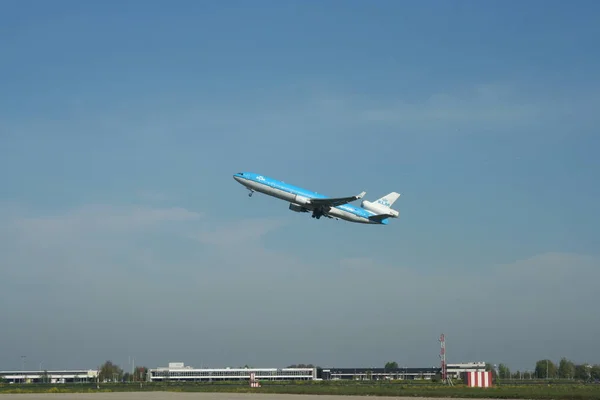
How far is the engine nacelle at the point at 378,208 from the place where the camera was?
121562 millimetres

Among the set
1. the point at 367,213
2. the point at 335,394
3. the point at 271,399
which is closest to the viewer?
the point at 271,399

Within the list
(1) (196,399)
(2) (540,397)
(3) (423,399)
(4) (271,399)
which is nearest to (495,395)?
(2) (540,397)

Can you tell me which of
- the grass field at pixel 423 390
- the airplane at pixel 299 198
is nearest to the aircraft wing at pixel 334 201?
the airplane at pixel 299 198

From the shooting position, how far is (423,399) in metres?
72.4

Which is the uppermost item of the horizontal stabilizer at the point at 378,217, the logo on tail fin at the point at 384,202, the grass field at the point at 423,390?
the logo on tail fin at the point at 384,202

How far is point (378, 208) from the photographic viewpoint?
12225 cm

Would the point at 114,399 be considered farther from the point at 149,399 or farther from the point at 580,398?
the point at 580,398

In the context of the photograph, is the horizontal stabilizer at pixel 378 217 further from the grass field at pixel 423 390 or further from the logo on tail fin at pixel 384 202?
the grass field at pixel 423 390

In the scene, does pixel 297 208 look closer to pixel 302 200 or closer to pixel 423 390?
pixel 302 200

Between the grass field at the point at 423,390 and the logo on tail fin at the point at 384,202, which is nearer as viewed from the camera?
the grass field at the point at 423,390

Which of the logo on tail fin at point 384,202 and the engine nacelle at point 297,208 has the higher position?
the logo on tail fin at point 384,202

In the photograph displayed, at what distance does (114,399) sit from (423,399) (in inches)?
1250

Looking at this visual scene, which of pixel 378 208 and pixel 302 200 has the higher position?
pixel 378 208

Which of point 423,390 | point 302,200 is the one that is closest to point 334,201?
point 302,200
